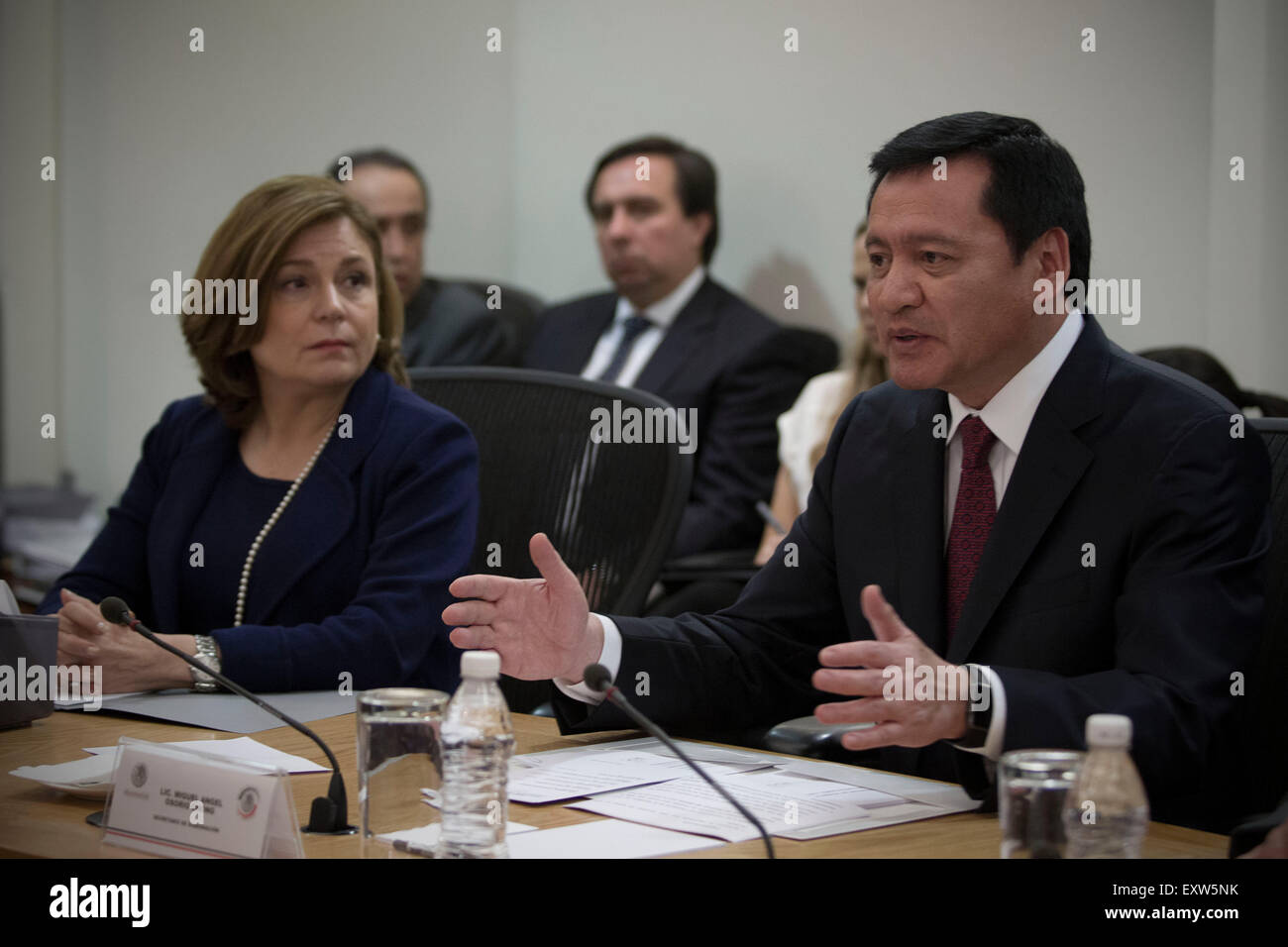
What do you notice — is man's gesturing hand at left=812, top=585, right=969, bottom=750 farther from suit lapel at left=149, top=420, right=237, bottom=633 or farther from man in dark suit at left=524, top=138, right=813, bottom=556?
man in dark suit at left=524, top=138, right=813, bottom=556

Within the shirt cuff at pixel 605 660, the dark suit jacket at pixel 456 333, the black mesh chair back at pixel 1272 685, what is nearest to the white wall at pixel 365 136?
the dark suit jacket at pixel 456 333

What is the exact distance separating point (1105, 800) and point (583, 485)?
4.09 feet

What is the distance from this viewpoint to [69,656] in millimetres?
1796

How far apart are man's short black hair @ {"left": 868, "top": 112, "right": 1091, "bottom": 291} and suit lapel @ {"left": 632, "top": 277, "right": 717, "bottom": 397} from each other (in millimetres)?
2207

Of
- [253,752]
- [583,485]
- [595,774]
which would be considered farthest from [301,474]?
[595,774]

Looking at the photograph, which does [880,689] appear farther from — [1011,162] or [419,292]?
[419,292]

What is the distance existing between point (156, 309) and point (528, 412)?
3.00 metres

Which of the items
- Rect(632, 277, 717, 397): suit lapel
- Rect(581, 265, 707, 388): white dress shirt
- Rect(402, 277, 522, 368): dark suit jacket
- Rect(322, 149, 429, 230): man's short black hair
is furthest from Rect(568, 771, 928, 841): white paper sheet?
Rect(322, 149, 429, 230): man's short black hair

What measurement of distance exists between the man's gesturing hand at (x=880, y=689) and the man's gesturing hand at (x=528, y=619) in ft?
1.17

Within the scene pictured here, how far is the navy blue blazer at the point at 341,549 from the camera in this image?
1.92 metres

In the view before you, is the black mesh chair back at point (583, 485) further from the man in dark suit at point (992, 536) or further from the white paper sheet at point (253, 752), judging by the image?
the white paper sheet at point (253, 752)

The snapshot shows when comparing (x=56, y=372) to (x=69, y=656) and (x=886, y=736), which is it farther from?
(x=886, y=736)

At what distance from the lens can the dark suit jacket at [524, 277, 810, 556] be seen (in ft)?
12.1
